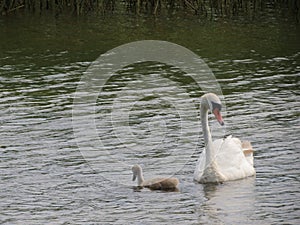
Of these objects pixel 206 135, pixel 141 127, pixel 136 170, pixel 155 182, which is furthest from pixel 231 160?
pixel 141 127

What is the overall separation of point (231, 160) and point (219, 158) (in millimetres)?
158

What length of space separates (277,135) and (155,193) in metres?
3.09

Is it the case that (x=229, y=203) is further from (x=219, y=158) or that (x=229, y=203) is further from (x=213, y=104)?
(x=213, y=104)

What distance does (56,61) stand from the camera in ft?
66.6

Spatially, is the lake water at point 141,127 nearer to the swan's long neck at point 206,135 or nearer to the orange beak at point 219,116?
the swan's long neck at point 206,135

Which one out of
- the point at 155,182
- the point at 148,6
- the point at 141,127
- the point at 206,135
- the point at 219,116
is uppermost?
the point at 219,116

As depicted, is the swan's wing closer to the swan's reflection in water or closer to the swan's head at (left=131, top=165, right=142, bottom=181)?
the swan's reflection in water

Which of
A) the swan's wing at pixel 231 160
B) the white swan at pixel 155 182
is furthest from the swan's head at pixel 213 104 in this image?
the white swan at pixel 155 182

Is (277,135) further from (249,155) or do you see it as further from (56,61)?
(56,61)

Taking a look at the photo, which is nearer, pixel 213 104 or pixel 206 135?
pixel 213 104

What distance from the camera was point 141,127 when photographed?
1440 centimetres

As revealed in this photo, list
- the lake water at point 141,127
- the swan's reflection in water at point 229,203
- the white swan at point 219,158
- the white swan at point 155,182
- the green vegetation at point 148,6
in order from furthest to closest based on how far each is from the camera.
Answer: the green vegetation at point 148,6
the white swan at point 219,158
the white swan at point 155,182
the lake water at point 141,127
the swan's reflection in water at point 229,203

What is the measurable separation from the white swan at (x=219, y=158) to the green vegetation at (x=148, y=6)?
14.6 metres

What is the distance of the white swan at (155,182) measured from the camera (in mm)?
11211
